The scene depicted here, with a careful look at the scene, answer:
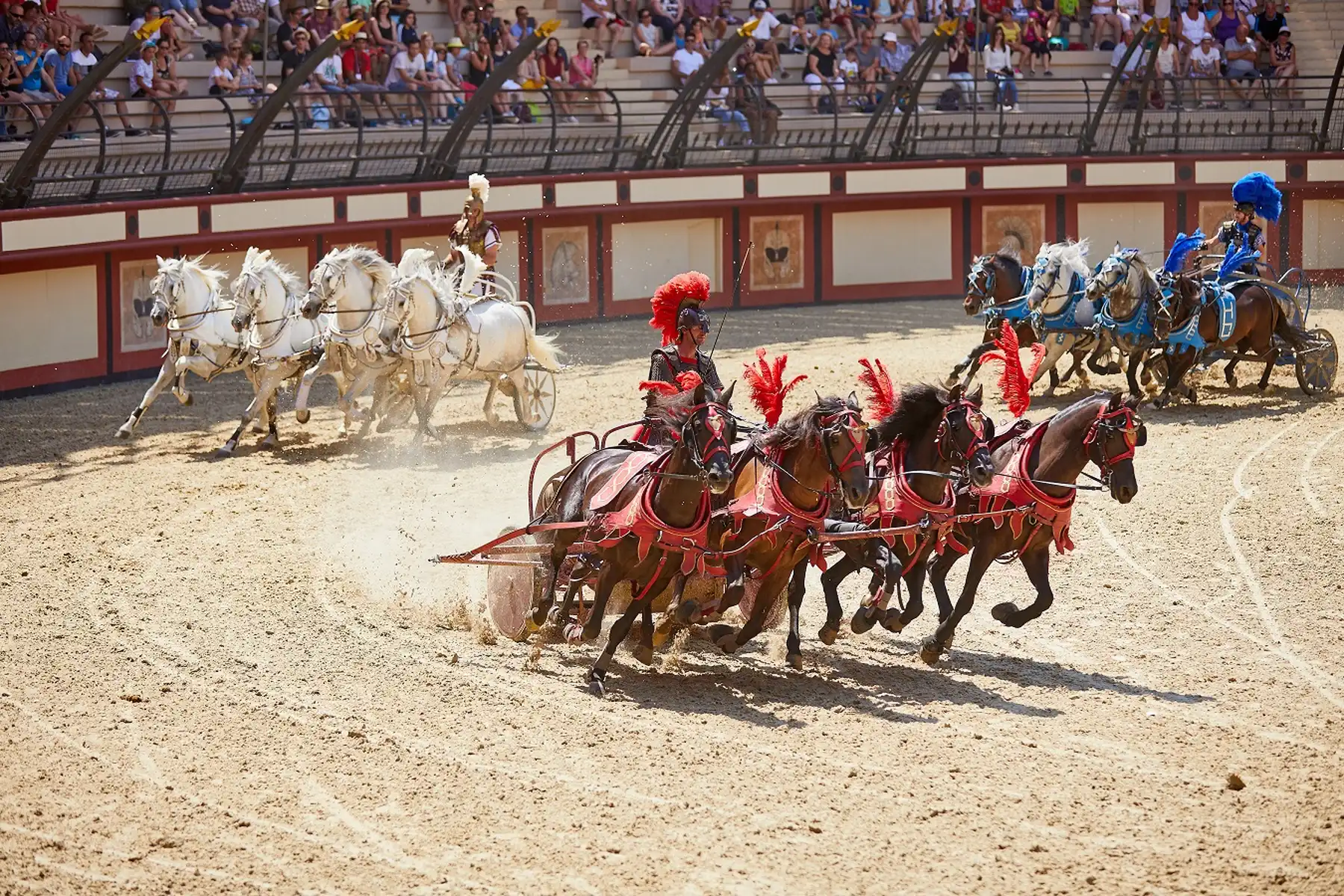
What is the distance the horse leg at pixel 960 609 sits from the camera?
9555mm

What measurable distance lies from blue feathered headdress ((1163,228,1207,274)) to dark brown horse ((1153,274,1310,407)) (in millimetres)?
167

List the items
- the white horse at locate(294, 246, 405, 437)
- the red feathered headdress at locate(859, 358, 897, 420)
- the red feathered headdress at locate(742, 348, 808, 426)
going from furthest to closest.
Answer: the white horse at locate(294, 246, 405, 437) → the red feathered headdress at locate(859, 358, 897, 420) → the red feathered headdress at locate(742, 348, 808, 426)

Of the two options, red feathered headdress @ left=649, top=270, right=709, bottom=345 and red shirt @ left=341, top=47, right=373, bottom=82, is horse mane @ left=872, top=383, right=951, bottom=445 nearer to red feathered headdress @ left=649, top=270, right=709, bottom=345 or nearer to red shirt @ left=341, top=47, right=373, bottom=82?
red feathered headdress @ left=649, top=270, right=709, bottom=345

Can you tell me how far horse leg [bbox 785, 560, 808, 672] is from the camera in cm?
944

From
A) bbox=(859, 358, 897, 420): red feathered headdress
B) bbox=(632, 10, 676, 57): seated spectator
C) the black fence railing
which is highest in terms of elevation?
bbox=(632, 10, 676, 57): seated spectator

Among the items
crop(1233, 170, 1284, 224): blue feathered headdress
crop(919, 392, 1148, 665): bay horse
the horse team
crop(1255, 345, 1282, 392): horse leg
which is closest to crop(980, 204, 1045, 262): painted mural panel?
crop(1255, 345, 1282, 392): horse leg

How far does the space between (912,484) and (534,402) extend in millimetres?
7807

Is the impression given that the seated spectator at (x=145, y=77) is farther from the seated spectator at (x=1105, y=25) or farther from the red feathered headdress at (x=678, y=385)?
the seated spectator at (x=1105, y=25)

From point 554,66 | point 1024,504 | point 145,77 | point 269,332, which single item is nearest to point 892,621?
point 1024,504

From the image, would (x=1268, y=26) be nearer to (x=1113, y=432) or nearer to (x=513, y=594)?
(x=1113, y=432)

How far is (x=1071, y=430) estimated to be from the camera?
9.67m

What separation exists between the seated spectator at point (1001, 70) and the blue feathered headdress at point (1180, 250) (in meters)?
8.88

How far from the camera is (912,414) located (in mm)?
9656

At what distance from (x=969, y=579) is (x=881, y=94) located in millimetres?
16517
